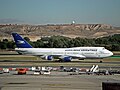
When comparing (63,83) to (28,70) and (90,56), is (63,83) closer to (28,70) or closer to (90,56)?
(28,70)

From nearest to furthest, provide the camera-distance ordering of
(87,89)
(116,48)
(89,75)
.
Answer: (87,89) < (89,75) < (116,48)

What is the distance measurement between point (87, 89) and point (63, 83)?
16.4ft

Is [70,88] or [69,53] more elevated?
[69,53]

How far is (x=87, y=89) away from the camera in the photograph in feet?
117

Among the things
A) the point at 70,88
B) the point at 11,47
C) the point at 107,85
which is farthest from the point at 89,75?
the point at 11,47

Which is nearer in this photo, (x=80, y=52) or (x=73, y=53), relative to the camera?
(x=80, y=52)

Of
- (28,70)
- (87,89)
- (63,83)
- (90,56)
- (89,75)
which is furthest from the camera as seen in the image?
(90,56)

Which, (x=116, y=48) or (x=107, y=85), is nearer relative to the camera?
(x=107, y=85)

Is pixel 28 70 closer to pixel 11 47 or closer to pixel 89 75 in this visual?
pixel 89 75

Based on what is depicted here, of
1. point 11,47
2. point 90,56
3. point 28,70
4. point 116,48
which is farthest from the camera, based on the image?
point 11,47

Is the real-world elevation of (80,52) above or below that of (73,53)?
above

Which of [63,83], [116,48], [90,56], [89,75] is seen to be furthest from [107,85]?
[116,48]

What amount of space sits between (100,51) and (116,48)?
6268 cm

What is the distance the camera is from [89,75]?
49.4 meters
